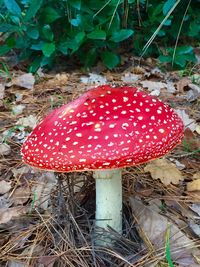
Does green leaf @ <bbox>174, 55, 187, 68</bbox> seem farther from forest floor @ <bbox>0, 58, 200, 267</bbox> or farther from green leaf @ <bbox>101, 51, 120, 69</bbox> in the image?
forest floor @ <bbox>0, 58, 200, 267</bbox>

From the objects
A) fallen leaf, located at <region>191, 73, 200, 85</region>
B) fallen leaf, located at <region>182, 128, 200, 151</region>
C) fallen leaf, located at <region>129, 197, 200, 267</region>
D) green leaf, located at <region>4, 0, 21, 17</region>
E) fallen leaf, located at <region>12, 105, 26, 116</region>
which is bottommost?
fallen leaf, located at <region>129, 197, 200, 267</region>

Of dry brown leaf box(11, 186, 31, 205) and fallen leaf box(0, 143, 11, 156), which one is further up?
fallen leaf box(0, 143, 11, 156)

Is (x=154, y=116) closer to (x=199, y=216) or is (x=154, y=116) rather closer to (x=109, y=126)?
(x=109, y=126)

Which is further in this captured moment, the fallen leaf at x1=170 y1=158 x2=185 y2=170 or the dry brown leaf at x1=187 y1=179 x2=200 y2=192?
the fallen leaf at x1=170 y1=158 x2=185 y2=170

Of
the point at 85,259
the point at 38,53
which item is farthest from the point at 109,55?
the point at 85,259

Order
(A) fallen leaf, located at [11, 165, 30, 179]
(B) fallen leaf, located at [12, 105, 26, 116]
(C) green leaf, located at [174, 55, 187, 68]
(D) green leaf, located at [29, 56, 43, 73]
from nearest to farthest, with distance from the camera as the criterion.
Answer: (A) fallen leaf, located at [11, 165, 30, 179] → (B) fallen leaf, located at [12, 105, 26, 116] → (D) green leaf, located at [29, 56, 43, 73] → (C) green leaf, located at [174, 55, 187, 68]

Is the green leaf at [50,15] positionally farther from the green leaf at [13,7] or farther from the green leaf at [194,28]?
the green leaf at [194,28]

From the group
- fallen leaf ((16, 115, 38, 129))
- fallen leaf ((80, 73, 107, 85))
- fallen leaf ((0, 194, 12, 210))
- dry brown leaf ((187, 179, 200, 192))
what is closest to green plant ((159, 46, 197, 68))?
fallen leaf ((80, 73, 107, 85))

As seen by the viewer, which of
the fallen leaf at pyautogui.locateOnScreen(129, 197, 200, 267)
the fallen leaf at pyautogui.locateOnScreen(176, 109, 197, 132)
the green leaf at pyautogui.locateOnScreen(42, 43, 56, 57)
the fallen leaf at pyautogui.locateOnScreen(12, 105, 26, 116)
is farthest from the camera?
the green leaf at pyautogui.locateOnScreen(42, 43, 56, 57)
